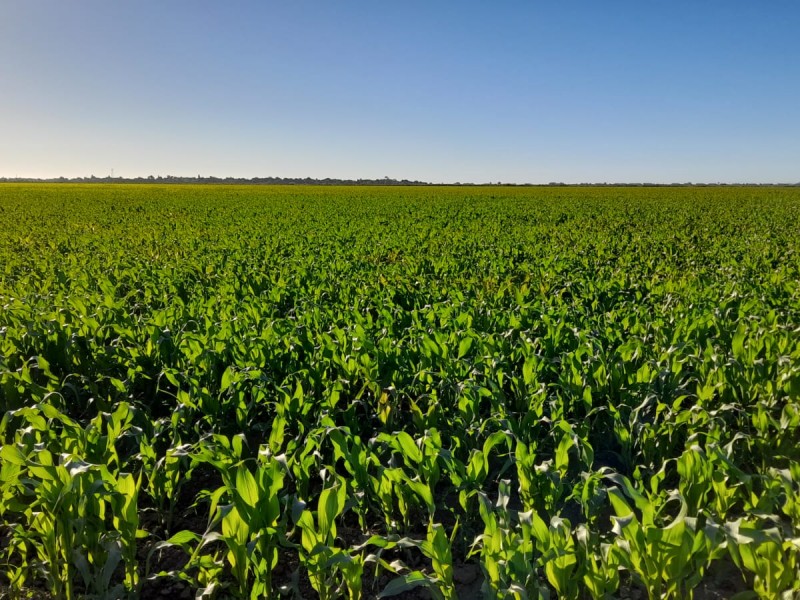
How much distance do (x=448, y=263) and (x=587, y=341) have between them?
239 inches

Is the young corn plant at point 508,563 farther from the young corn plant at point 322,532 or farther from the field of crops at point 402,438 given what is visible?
the young corn plant at point 322,532

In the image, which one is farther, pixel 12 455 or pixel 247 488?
pixel 12 455

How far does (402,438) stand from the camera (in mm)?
3223

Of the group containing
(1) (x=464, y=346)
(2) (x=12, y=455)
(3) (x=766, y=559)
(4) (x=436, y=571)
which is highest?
(1) (x=464, y=346)

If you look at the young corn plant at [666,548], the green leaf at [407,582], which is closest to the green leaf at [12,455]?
the green leaf at [407,582]

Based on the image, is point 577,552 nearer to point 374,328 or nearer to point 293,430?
point 293,430

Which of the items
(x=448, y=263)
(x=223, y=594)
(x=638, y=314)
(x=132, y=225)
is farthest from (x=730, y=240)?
(x=132, y=225)

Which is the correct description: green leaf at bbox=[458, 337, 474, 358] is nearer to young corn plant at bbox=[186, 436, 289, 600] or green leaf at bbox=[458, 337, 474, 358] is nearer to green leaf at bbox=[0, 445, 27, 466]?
young corn plant at bbox=[186, 436, 289, 600]

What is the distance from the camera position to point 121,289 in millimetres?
9516

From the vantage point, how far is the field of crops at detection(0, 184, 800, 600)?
2.58m

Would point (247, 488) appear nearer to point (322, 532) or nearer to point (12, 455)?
point (322, 532)

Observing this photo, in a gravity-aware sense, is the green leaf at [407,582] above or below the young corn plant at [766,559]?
Result: below

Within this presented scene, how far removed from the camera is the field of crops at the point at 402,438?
8.47 feet

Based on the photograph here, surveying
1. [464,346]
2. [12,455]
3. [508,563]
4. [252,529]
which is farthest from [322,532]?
[464,346]
